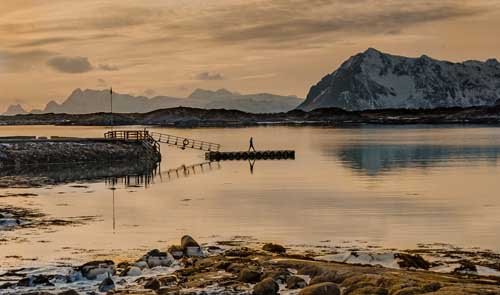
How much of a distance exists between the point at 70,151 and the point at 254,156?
21894mm

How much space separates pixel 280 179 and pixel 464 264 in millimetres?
37256

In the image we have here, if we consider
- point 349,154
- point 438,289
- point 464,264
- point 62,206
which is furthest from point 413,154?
point 438,289

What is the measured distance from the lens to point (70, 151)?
79875mm

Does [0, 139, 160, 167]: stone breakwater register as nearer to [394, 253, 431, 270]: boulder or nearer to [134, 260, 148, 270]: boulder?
[134, 260, 148, 270]: boulder

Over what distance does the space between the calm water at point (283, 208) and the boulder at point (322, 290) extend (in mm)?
10420

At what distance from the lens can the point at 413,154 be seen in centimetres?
9175

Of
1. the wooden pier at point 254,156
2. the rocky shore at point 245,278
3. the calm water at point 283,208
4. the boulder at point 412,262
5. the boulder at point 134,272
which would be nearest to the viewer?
the rocky shore at point 245,278

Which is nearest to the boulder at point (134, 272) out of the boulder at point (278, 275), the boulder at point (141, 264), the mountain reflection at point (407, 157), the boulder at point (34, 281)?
the boulder at point (141, 264)

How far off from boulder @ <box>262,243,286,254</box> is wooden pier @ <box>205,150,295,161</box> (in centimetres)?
6022

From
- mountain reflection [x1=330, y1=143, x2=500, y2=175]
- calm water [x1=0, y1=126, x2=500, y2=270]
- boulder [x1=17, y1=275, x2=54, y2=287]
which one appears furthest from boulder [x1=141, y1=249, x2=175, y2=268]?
mountain reflection [x1=330, y1=143, x2=500, y2=175]

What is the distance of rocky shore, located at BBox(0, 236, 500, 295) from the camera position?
19031mm

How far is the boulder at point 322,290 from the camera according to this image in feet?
61.0

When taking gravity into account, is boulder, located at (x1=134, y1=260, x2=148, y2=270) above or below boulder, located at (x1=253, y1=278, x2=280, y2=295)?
below

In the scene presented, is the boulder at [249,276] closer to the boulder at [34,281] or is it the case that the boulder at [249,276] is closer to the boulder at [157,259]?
the boulder at [157,259]
